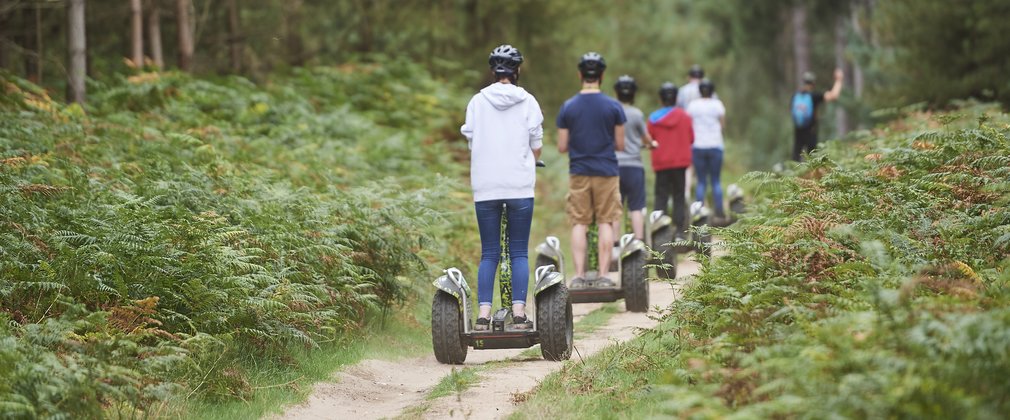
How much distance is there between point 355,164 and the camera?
1439cm

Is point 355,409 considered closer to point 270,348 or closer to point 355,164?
point 270,348

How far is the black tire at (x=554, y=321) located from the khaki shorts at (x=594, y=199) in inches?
87.0

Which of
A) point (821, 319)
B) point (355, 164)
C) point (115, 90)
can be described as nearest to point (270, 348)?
point (821, 319)

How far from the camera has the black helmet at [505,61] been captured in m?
8.08

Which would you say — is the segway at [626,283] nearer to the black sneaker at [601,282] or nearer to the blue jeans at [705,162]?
the black sneaker at [601,282]

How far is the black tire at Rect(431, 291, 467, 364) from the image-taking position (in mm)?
8047

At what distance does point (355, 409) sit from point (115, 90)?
9.33 meters

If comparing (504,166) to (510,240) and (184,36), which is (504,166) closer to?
(510,240)

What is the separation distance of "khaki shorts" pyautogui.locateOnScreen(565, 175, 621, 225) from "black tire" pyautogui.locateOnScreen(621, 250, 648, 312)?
42 centimetres

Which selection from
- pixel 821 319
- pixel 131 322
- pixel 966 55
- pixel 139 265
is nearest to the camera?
pixel 821 319

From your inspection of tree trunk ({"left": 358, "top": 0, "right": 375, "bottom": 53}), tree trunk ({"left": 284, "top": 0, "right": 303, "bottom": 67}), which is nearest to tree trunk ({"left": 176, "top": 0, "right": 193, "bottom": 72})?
tree trunk ({"left": 284, "top": 0, "right": 303, "bottom": 67})

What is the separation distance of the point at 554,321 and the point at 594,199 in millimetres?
2495

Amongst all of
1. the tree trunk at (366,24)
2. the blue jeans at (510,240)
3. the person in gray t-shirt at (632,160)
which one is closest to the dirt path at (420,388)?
the blue jeans at (510,240)

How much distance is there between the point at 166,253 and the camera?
7.55 m
